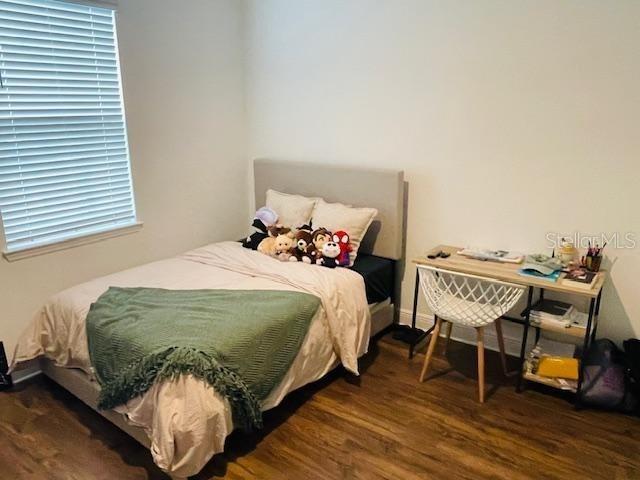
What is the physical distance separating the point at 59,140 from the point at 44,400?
4.80 feet

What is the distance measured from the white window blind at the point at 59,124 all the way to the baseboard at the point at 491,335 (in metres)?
2.22

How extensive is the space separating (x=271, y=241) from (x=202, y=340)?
118 centimetres

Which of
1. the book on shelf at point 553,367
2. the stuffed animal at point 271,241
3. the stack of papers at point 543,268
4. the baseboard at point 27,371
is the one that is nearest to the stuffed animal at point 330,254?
the stuffed animal at point 271,241

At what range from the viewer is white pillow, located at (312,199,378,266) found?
3068 millimetres

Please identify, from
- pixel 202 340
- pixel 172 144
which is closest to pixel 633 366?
pixel 202 340

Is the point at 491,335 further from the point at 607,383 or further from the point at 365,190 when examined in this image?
the point at 365,190

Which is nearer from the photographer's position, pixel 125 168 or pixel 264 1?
pixel 125 168

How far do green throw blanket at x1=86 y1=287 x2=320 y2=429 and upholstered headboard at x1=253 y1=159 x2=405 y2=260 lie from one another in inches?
35.1

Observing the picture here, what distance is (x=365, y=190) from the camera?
10.5ft

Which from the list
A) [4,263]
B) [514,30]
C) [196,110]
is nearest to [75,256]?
[4,263]

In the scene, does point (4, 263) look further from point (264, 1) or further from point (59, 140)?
point (264, 1)

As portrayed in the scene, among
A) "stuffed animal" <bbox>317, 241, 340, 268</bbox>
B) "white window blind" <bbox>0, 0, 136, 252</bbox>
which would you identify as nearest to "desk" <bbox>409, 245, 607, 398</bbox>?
"stuffed animal" <bbox>317, 241, 340, 268</bbox>

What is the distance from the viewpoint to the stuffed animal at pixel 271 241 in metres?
3.10

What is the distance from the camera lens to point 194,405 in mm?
1857
